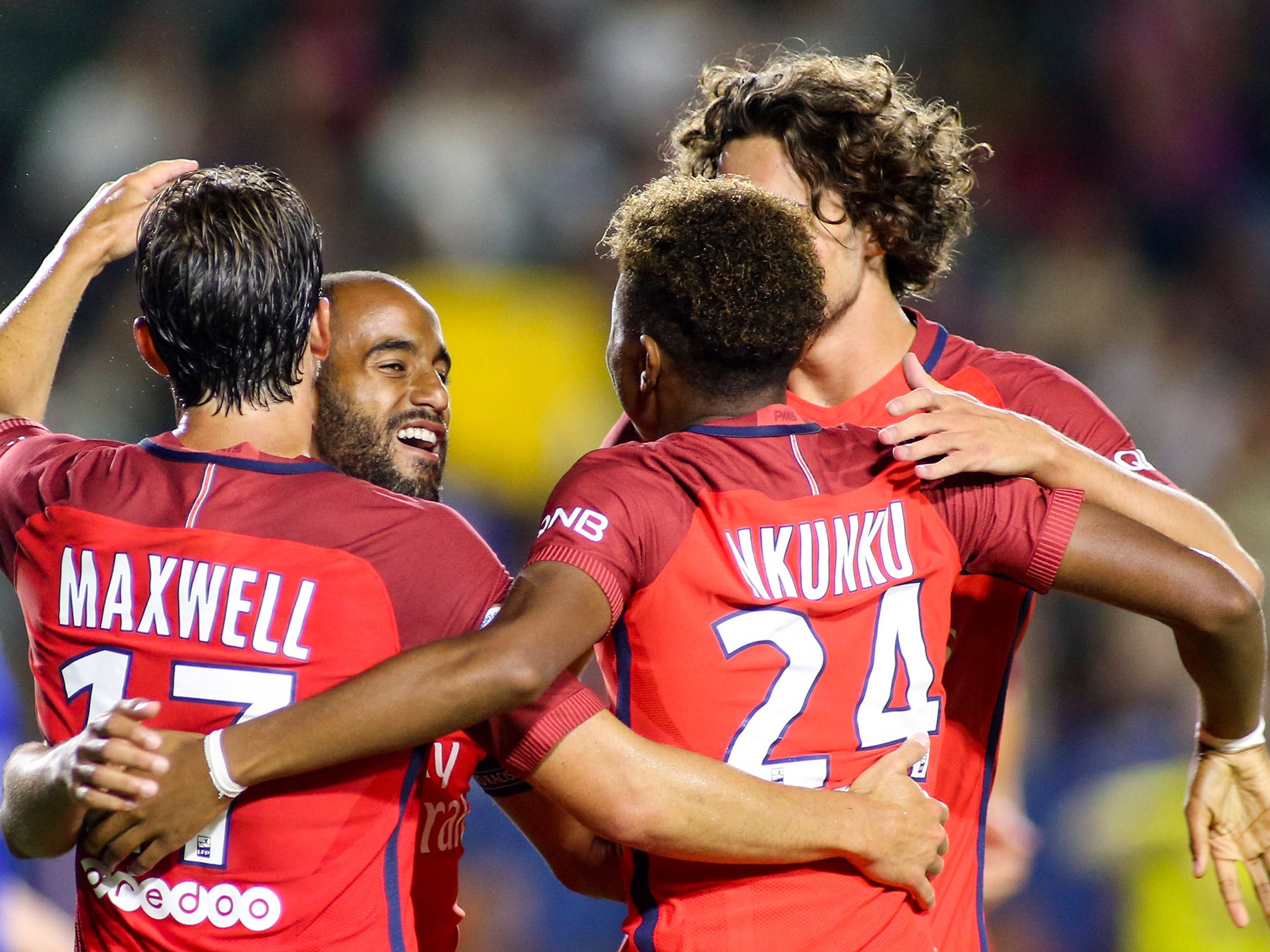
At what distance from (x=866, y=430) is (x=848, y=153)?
1048 mm

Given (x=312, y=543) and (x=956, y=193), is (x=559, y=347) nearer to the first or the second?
(x=956, y=193)

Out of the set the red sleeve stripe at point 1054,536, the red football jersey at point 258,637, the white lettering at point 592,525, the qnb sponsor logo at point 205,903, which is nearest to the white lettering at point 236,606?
the red football jersey at point 258,637

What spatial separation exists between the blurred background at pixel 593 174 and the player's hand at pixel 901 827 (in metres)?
3.59

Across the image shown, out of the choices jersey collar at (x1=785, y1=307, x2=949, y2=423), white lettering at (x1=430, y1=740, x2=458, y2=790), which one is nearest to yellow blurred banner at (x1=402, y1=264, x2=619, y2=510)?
jersey collar at (x1=785, y1=307, x2=949, y2=423)

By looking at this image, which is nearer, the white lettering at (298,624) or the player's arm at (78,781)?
the player's arm at (78,781)

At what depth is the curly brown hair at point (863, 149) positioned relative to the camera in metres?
3.05

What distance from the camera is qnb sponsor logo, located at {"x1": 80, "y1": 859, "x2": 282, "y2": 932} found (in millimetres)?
1949

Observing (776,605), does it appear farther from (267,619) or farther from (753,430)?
(267,619)

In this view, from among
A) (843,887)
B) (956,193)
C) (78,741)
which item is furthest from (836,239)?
(78,741)

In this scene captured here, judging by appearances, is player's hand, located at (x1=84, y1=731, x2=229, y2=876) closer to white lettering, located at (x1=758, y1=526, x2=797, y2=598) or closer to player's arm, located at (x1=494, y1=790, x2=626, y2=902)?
player's arm, located at (x1=494, y1=790, x2=626, y2=902)

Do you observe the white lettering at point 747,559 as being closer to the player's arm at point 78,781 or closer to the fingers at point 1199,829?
the player's arm at point 78,781

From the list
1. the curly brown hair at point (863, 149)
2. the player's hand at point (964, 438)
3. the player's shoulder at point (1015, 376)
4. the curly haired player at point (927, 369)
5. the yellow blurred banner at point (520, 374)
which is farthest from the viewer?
the yellow blurred banner at point (520, 374)

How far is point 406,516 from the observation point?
79.9 inches

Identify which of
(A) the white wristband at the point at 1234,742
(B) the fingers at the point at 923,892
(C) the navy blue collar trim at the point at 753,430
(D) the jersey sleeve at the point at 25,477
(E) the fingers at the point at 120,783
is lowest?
(B) the fingers at the point at 923,892
